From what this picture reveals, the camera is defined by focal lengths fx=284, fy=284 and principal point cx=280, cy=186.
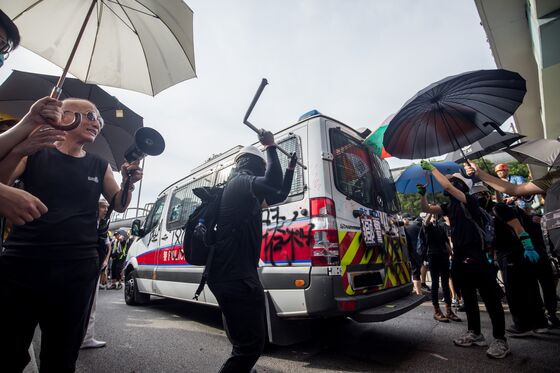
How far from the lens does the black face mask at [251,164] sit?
7.16 ft

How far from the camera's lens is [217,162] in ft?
14.1

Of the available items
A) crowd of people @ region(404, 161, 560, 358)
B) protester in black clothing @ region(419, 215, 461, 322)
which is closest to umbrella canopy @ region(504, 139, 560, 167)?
crowd of people @ region(404, 161, 560, 358)

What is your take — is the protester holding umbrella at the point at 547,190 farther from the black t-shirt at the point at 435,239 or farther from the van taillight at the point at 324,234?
the black t-shirt at the point at 435,239

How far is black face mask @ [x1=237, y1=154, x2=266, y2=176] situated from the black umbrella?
Answer: 2.22 m

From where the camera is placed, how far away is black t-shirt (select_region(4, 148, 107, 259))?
1.38 m

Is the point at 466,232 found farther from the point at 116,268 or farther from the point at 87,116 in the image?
the point at 116,268

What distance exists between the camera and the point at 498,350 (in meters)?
2.69

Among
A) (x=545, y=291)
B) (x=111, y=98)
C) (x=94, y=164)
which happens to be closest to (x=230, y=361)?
(x=94, y=164)

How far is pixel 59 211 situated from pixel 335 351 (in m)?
2.86

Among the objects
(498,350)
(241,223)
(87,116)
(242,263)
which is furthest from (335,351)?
(87,116)

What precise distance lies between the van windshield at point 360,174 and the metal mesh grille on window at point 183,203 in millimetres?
2036

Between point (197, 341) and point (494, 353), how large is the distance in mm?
3193

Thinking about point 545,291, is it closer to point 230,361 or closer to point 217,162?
point 230,361

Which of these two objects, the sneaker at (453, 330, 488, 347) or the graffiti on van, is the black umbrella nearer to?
the graffiti on van
